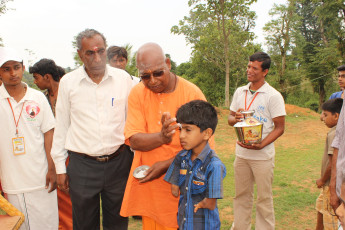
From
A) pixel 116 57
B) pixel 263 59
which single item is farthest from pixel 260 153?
pixel 116 57

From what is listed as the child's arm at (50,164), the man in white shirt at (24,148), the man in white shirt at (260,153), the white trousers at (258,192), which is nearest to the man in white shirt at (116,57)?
the man in white shirt at (24,148)

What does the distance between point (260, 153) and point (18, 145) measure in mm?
2691

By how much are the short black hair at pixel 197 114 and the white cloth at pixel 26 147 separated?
1.60 meters

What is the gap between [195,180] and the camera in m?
2.07

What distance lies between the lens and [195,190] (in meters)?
2.08

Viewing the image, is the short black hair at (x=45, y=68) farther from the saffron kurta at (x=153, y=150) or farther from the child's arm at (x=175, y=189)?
the child's arm at (x=175, y=189)

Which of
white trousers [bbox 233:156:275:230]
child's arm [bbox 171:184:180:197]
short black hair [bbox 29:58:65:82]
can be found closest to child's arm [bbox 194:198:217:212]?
child's arm [bbox 171:184:180:197]

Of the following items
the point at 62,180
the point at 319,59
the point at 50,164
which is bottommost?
the point at 62,180

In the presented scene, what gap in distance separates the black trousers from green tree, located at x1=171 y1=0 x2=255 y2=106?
44.6 ft

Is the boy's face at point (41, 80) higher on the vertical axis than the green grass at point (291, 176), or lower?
higher

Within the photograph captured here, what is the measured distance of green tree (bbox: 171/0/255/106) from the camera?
14867mm

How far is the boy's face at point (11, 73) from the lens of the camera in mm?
2598

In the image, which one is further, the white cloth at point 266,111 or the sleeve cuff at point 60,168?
the white cloth at point 266,111

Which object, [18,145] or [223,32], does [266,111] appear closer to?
[18,145]
